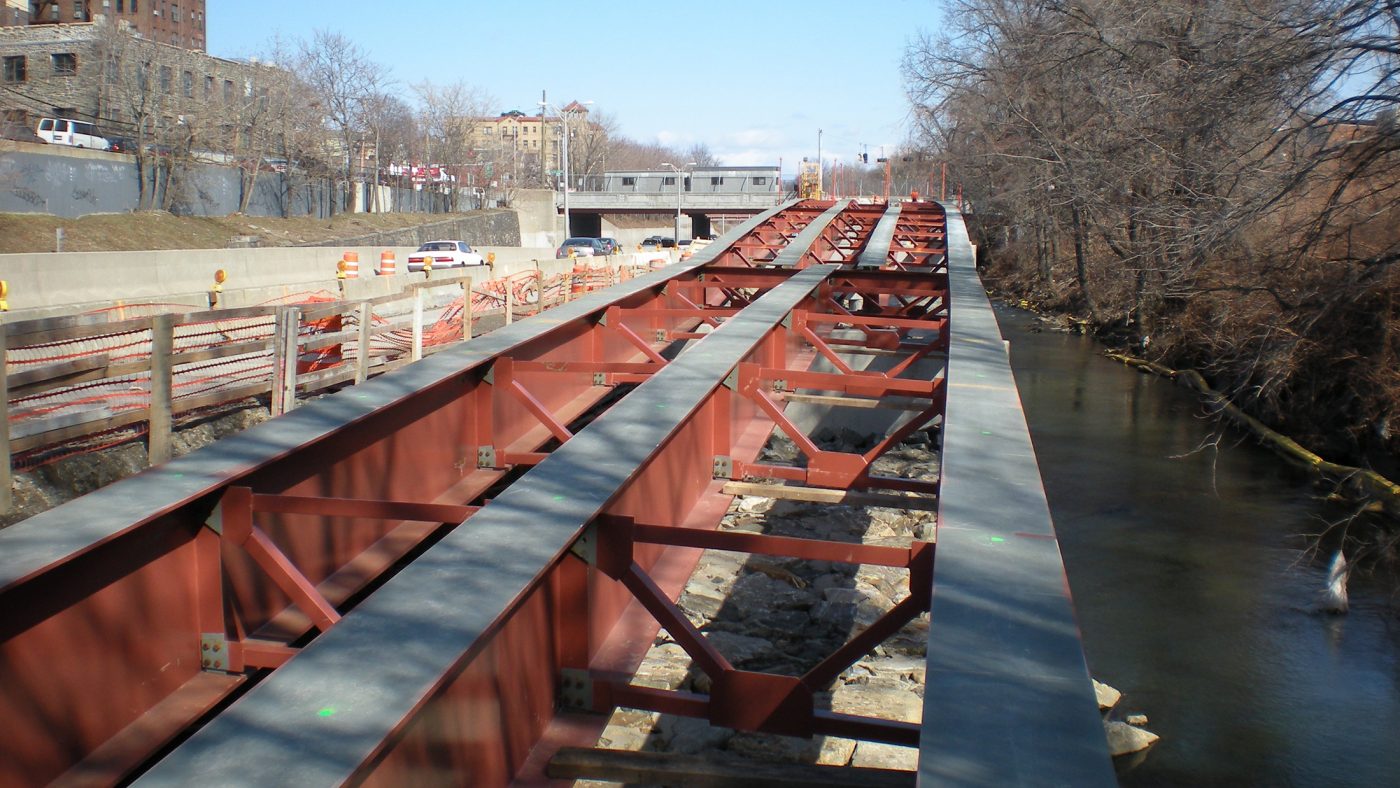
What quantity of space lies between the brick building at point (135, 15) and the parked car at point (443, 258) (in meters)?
37.9

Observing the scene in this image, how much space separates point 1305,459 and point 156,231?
111 feet

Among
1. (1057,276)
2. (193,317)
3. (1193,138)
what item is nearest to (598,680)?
(193,317)

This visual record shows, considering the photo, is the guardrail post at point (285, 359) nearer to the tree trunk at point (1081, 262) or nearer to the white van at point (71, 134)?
the tree trunk at point (1081, 262)

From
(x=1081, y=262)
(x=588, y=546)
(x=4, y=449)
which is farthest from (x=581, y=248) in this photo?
(x=588, y=546)

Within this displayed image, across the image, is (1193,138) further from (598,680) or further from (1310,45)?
(598,680)

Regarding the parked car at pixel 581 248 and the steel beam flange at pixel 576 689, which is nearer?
the steel beam flange at pixel 576 689

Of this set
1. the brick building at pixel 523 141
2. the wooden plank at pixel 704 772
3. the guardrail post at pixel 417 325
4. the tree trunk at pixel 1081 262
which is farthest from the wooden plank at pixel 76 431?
the brick building at pixel 523 141

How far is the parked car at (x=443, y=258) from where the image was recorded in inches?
1479

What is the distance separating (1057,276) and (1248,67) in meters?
22.0

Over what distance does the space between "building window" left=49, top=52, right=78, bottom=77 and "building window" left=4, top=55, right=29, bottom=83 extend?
158cm

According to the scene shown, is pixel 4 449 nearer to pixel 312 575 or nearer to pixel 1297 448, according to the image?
pixel 312 575

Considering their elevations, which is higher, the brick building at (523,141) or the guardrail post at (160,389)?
the brick building at (523,141)

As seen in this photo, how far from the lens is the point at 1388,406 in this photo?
14.1 meters

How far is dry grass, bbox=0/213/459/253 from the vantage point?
100 feet
